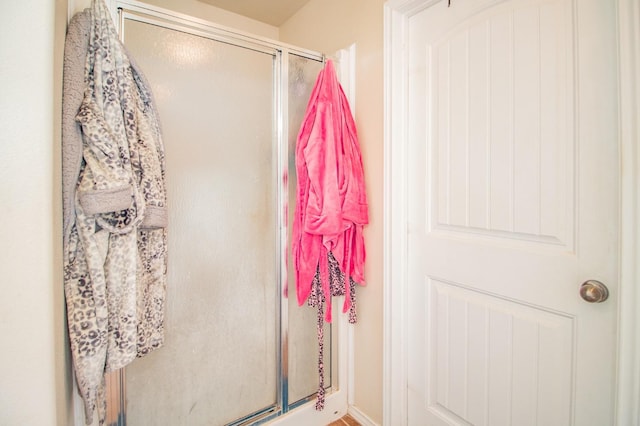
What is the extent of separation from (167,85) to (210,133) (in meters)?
0.22

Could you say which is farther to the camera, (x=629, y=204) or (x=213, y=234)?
(x=213, y=234)

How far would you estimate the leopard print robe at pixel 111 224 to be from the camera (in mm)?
822

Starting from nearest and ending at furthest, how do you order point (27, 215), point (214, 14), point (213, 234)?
1. point (27, 215)
2. point (213, 234)
3. point (214, 14)

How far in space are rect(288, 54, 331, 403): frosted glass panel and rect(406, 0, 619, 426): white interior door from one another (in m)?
0.48

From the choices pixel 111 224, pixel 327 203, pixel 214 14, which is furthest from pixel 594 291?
pixel 214 14

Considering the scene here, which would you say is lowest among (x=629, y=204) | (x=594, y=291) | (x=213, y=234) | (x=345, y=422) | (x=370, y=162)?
(x=345, y=422)

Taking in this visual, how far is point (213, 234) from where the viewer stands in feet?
4.14

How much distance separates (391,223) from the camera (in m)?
1.37

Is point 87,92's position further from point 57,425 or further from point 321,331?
point 321,331

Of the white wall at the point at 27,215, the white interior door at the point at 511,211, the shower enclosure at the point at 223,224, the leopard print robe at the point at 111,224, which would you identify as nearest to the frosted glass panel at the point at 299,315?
the shower enclosure at the point at 223,224

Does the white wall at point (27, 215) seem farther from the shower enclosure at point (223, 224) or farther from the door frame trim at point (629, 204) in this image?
the door frame trim at point (629, 204)

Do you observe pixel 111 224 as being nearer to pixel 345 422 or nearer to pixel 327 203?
pixel 327 203

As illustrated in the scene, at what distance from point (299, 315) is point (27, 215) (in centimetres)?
113

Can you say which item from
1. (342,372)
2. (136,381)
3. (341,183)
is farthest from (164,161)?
(342,372)
